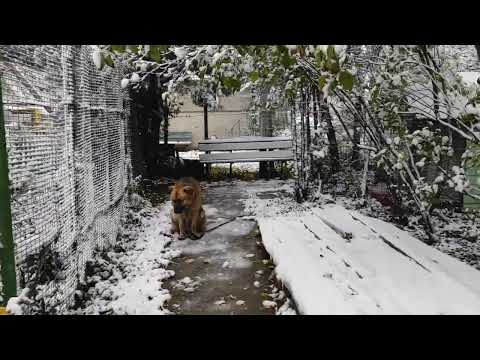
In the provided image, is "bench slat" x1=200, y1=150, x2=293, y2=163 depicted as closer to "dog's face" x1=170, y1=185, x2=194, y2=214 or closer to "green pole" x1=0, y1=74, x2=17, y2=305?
"dog's face" x1=170, y1=185, x2=194, y2=214

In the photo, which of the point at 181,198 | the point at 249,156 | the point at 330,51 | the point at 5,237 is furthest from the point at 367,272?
the point at 249,156

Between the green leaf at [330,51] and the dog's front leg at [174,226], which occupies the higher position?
the green leaf at [330,51]

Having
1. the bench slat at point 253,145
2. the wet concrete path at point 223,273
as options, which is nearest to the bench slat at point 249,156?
the bench slat at point 253,145

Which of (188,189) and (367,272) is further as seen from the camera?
(188,189)

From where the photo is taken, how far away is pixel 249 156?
930 centimetres

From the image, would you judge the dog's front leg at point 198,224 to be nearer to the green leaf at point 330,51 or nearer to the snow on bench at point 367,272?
the snow on bench at point 367,272

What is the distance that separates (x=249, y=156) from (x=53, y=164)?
22.8 feet

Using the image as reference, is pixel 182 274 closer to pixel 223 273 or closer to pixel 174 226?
A: pixel 223 273

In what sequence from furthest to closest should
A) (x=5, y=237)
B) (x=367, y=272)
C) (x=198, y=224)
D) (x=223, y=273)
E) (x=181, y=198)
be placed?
(x=198, y=224) < (x=181, y=198) < (x=223, y=273) < (x=367, y=272) < (x=5, y=237)

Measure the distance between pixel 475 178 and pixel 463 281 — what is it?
10.5 ft

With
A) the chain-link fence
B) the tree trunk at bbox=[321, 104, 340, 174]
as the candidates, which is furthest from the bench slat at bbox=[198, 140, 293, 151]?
the chain-link fence

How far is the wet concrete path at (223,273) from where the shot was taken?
290 cm

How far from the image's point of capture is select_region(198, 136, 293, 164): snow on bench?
30.2ft
